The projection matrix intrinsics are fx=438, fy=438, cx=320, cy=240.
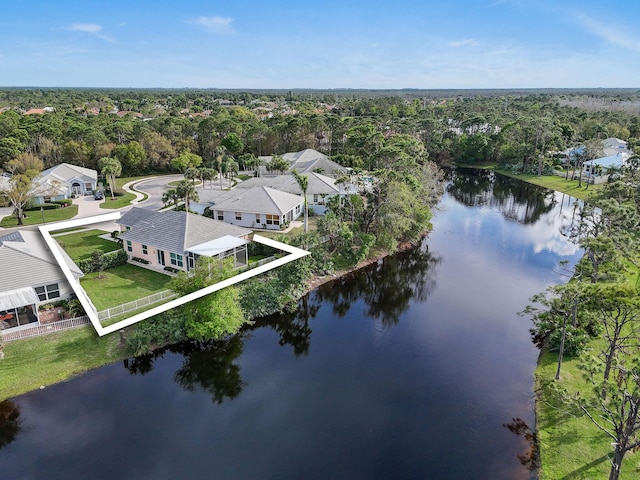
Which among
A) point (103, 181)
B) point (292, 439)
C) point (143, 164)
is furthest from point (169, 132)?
point (292, 439)

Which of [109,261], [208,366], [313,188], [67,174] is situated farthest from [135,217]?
[67,174]

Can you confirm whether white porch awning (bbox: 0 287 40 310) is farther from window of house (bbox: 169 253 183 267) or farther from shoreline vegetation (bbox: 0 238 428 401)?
window of house (bbox: 169 253 183 267)

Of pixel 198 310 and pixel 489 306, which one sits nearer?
pixel 198 310

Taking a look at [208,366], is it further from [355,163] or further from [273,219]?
[355,163]

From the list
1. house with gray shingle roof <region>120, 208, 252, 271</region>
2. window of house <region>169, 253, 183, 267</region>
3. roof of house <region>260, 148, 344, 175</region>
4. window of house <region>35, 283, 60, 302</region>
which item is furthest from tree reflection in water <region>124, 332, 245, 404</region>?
roof of house <region>260, 148, 344, 175</region>

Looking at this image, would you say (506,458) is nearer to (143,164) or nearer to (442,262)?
(442,262)

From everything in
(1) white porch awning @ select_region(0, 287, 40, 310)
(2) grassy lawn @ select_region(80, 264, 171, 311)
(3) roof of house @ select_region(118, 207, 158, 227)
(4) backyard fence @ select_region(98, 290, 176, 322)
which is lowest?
(2) grassy lawn @ select_region(80, 264, 171, 311)
